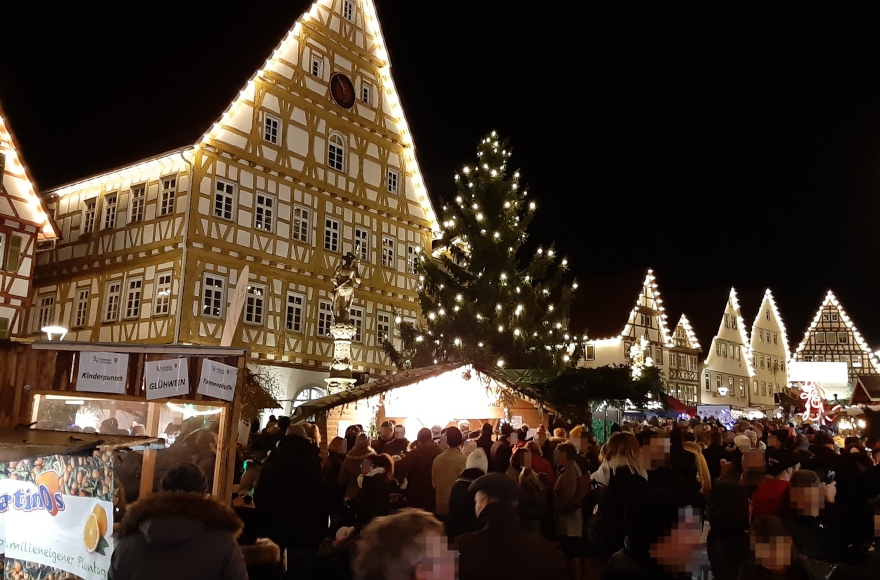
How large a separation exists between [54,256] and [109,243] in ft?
10.3

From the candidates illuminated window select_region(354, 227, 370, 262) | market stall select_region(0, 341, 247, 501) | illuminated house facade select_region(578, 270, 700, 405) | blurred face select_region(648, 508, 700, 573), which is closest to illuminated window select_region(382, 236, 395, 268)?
illuminated window select_region(354, 227, 370, 262)

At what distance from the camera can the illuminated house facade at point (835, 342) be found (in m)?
60.3

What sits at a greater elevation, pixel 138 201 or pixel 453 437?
pixel 138 201

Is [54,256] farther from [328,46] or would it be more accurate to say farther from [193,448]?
[193,448]

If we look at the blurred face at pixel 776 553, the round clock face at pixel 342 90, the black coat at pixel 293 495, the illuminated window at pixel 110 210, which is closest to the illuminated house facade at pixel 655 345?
the round clock face at pixel 342 90

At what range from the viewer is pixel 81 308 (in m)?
26.5

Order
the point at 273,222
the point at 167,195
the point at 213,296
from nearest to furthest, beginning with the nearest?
1. the point at 213,296
2. the point at 167,195
3. the point at 273,222

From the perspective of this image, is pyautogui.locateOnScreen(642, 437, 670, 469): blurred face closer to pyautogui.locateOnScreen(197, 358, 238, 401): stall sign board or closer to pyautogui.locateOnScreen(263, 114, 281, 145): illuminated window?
pyautogui.locateOnScreen(197, 358, 238, 401): stall sign board

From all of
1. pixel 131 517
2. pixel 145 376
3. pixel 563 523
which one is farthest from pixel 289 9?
pixel 131 517

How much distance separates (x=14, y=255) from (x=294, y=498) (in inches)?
731

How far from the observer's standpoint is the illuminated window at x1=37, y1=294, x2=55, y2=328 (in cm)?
2748

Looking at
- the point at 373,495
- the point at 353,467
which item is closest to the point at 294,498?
the point at 373,495

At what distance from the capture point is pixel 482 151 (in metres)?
30.2

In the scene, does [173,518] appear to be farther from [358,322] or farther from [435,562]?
[358,322]
